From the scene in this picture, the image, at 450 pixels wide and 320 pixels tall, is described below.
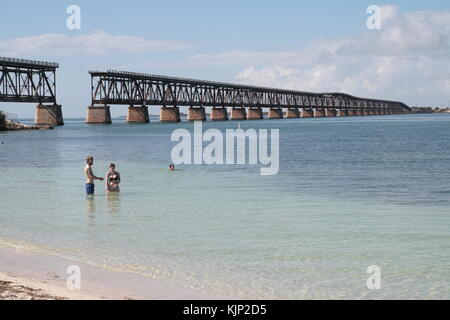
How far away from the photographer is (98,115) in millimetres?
167125

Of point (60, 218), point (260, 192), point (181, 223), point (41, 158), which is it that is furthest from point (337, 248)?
point (41, 158)

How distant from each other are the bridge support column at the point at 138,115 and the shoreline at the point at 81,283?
6583 inches

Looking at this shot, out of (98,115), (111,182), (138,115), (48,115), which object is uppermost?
(138,115)

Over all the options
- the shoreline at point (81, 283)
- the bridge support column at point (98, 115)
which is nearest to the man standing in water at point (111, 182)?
the shoreline at point (81, 283)

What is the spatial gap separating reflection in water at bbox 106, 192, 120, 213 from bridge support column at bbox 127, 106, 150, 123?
15485 cm

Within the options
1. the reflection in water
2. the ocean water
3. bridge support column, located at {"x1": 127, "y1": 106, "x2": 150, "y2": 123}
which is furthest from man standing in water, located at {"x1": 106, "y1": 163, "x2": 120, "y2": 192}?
bridge support column, located at {"x1": 127, "y1": 106, "x2": 150, "y2": 123}

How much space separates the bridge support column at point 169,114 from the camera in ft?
626

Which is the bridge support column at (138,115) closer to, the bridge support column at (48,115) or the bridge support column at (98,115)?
the bridge support column at (98,115)

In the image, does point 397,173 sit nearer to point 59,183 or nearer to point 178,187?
point 178,187

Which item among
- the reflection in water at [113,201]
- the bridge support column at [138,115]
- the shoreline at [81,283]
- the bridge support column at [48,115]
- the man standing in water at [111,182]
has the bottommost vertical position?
the shoreline at [81,283]

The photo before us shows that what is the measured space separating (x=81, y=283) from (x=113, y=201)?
1233cm

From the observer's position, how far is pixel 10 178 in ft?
109

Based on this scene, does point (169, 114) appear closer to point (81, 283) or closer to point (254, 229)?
point (254, 229)

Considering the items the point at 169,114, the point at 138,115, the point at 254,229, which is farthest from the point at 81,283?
the point at 169,114
